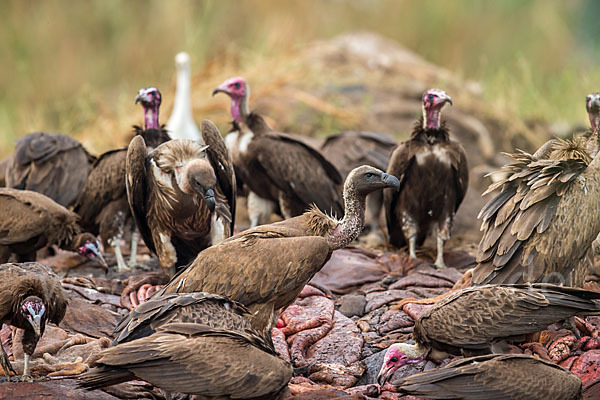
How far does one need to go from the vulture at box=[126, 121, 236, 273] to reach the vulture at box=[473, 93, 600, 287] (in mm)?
2096

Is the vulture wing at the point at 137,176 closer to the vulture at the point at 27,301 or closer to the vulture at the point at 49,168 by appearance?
the vulture at the point at 27,301

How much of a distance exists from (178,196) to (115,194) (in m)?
1.51

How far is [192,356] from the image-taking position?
16.2 feet

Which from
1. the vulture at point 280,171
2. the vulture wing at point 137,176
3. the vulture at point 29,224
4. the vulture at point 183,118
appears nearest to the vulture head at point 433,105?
the vulture at point 280,171

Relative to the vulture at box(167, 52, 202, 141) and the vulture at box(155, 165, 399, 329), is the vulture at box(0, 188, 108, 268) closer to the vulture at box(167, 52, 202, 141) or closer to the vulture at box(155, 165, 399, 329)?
the vulture at box(155, 165, 399, 329)

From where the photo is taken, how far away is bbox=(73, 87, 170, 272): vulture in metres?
8.34

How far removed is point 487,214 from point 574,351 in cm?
113

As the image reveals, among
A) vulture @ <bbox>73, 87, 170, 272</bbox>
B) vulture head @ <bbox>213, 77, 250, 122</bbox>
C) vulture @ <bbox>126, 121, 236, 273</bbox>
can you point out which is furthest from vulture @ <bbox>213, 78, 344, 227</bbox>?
vulture @ <bbox>126, 121, 236, 273</bbox>

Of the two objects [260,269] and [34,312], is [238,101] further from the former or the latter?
[34,312]

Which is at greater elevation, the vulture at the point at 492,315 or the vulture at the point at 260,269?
Result: the vulture at the point at 260,269

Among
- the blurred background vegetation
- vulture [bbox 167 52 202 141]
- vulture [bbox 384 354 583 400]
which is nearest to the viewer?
vulture [bbox 384 354 583 400]

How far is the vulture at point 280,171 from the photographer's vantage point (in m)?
9.05

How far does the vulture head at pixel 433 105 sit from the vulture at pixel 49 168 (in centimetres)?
340

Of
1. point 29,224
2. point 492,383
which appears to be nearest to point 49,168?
point 29,224
